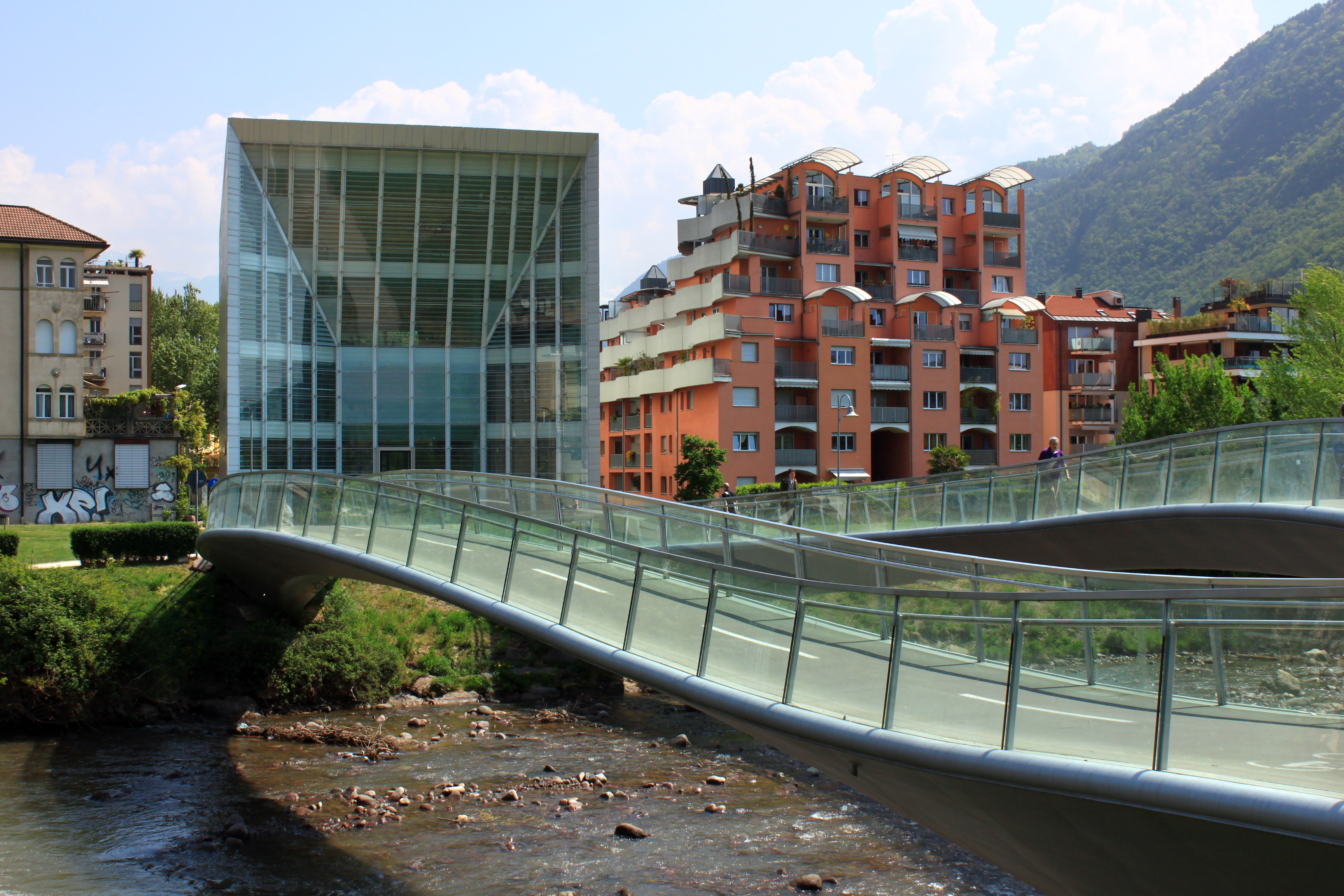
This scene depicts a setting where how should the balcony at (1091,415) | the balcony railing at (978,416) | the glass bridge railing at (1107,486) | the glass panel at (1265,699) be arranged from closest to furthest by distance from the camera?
1. the glass panel at (1265,699)
2. the glass bridge railing at (1107,486)
3. the balcony railing at (978,416)
4. the balcony at (1091,415)

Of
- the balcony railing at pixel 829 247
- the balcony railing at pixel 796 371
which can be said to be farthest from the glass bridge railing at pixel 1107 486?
the balcony railing at pixel 829 247

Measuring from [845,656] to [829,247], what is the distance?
50.5 metres

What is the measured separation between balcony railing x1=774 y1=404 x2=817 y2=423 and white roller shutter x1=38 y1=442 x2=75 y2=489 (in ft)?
105

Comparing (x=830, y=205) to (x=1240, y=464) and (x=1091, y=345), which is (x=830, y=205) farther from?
(x=1240, y=464)

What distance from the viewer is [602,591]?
10.4 meters

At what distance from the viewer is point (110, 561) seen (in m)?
27.1

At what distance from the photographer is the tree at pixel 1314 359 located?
38906 millimetres

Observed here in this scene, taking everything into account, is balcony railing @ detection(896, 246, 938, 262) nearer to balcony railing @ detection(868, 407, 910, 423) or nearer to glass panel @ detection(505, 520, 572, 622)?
balcony railing @ detection(868, 407, 910, 423)

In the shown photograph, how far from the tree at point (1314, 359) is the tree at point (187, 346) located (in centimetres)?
6027

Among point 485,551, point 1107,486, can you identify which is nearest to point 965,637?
point 485,551

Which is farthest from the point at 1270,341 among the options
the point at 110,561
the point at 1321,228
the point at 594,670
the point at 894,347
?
the point at 110,561

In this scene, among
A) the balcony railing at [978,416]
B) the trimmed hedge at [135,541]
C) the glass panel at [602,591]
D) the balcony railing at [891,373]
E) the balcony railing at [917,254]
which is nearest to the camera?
the glass panel at [602,591]

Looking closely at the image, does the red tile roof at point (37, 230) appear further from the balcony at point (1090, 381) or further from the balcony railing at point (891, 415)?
the balcony at point (1090, 381)

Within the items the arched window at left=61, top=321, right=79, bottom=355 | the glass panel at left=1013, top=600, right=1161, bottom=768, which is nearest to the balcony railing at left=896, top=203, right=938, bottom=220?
the arched window at left=61, top=321, right=79, bottom=355
